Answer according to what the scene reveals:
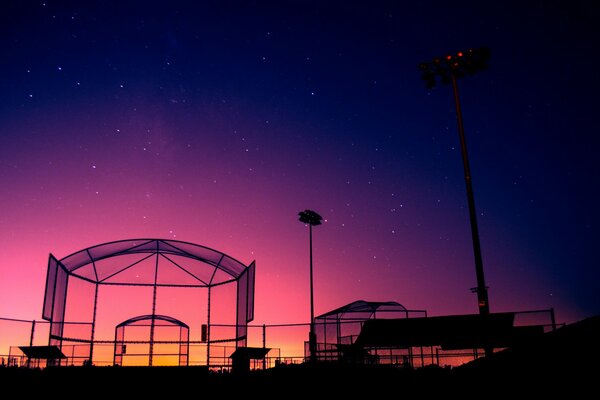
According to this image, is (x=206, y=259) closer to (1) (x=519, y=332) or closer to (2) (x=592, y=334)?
(1) (x=519, y=332)

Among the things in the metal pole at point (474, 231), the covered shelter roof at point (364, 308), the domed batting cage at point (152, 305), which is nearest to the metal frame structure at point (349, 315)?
the covered shelter roof at point (364, 308)

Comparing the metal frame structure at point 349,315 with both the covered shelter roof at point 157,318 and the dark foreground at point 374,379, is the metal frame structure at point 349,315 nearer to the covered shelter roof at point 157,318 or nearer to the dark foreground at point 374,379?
the covered shelter roof at point 157,318

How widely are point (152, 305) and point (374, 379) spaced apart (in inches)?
770

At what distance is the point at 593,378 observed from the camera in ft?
6.64

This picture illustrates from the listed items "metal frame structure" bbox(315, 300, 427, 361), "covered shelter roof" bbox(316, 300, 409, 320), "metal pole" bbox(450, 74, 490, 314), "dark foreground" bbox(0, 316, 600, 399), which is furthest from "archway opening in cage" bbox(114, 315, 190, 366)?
"metal pole" bbox(450, 74, 490, 314)

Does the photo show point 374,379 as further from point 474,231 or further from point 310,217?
point 310,217

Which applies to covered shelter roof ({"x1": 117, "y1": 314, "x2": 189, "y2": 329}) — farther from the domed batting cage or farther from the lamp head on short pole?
the lamp head on short pole

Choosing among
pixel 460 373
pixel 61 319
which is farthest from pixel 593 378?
pixel 61 319

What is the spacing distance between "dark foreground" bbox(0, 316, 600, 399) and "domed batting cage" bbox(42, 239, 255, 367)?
1312 cm

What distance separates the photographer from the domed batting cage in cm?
2228

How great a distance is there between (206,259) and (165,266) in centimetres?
224

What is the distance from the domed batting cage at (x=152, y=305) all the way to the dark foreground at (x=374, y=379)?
13.1 meters

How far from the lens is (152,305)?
2423cm

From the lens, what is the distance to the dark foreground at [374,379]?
2.22m
